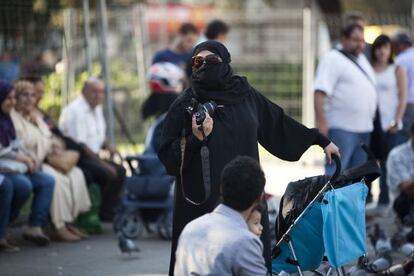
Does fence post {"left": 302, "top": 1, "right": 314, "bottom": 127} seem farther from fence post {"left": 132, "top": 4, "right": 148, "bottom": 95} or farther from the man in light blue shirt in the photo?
the man in light blue shirt

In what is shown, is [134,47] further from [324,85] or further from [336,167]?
[336,167]

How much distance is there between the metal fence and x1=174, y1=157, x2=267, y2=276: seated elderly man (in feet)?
26.8

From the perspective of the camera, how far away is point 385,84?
1230 cm

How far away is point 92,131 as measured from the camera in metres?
11.7

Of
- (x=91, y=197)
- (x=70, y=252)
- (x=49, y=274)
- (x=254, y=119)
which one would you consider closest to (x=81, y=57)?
(x=91, y=197)

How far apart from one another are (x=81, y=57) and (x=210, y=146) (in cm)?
888

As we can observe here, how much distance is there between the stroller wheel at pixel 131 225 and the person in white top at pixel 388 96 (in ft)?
9.90

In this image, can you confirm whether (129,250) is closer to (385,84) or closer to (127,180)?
(127,180)

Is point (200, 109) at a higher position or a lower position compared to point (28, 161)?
higher

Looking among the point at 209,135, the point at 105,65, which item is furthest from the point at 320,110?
the point at 209,135

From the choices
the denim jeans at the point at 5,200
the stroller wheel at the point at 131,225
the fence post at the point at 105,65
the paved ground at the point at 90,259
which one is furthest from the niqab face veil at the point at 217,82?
the fence post at the point at 105,65

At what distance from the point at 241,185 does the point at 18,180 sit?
5.01 meters

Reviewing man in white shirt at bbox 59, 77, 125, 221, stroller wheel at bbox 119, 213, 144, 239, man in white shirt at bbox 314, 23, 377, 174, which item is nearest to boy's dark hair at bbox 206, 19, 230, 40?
man in white shirt at bbox 59, 77, 125, 221

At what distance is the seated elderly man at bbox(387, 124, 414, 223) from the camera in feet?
33.6
